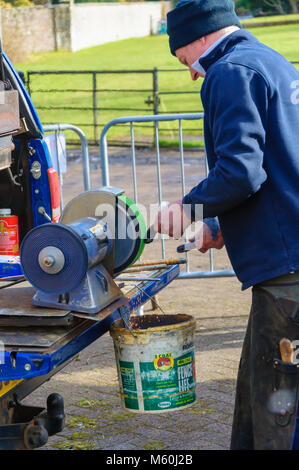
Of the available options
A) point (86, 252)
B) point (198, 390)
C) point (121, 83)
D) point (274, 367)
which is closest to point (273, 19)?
point (121, 83)

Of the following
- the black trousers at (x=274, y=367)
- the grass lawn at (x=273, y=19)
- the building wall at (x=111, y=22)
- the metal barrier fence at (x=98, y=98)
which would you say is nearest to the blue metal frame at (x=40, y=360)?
the black trousers at (x=274, y=367)

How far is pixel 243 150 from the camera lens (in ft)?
9.75

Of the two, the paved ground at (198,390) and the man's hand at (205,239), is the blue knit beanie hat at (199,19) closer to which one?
the man's hand at (205,239)

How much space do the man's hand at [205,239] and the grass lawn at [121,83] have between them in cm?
1198

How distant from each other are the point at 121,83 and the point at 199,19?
30.5 metres

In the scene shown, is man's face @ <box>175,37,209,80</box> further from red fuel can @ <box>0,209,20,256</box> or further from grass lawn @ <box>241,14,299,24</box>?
grass lawn @ <box>241,14,299,24</box>

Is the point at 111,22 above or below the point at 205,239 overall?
above

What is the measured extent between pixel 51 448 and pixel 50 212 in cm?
155

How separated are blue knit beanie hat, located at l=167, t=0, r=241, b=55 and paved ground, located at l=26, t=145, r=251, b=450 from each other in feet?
7.00

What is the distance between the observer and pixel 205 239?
346 centimetres

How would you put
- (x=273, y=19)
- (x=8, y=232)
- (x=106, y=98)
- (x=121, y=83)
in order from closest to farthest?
(x=8, y=232) → (x=273, y=19) → (x=106, y=98) → (x=121, y=83)

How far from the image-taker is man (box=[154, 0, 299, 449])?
2.99 m

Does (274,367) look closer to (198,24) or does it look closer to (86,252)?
(86,252)
